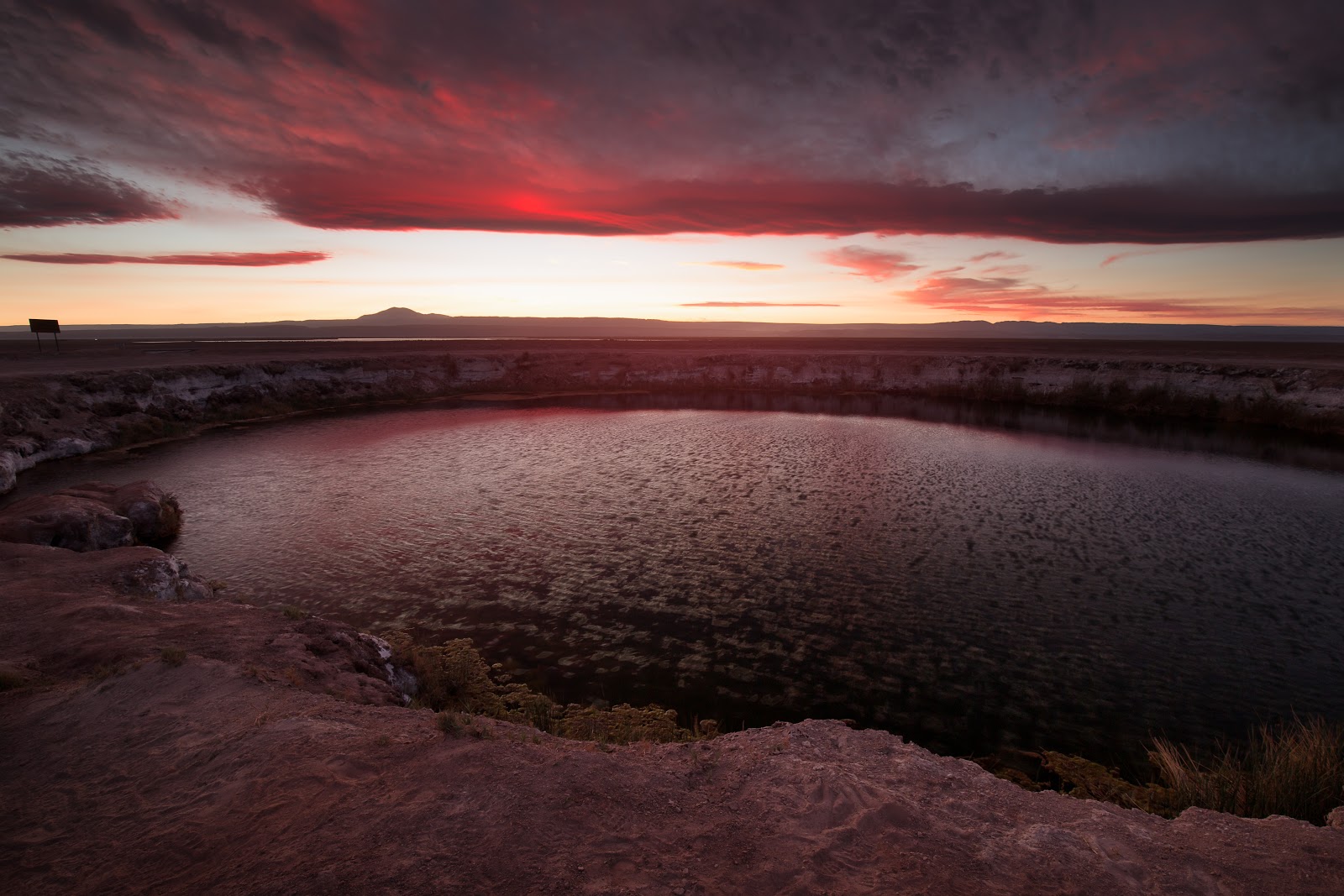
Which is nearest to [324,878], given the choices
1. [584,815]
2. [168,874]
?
[168,874]

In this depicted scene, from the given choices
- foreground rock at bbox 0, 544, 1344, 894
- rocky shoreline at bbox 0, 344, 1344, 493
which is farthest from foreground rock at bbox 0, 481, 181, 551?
rocky shoreline at bbox 0, 344, 1344, 493

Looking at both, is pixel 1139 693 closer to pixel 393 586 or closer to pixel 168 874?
pixel 168 874

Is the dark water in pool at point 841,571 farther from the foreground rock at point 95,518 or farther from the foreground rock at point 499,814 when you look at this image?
the foreground rock at point 499,814

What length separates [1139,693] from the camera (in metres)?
11.8

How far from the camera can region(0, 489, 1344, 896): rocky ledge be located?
5.77 m

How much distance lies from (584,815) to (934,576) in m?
13.6

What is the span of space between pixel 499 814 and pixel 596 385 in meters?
60.2

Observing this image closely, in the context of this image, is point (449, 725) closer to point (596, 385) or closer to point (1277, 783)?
point (1277, 783)

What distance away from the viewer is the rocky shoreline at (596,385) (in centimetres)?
3466

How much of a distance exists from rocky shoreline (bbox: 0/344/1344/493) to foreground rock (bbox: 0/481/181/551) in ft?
32.6

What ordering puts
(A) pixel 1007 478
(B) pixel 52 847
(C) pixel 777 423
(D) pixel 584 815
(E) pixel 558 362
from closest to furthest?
1. (B) pixel 52 847
2. (D) pixel 584 815
3. (A) pixel 1007 478
4. (C) pixel 777 423
5. (E) pixel 558 362

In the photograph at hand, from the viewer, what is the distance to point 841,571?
683 inches

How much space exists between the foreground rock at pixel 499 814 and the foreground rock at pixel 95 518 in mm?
9339

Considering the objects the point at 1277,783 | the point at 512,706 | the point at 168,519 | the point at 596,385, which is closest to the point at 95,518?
the point at 168,519
